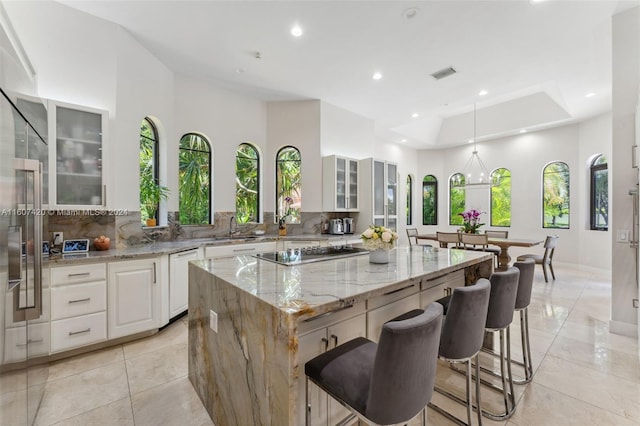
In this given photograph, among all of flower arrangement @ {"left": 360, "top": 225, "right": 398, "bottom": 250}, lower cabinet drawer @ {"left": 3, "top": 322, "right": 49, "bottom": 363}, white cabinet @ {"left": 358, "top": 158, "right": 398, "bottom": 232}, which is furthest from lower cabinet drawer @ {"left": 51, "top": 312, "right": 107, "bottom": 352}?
white cabinet @ {"left": 358, "top": 158, "right": 398, "bottom": 232}

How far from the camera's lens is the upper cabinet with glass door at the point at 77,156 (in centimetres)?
261

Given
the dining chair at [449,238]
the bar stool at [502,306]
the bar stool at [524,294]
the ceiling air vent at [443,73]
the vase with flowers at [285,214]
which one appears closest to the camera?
the bar stool at [502,306]

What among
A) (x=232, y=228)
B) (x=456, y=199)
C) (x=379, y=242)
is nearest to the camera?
(x=379, y=242)

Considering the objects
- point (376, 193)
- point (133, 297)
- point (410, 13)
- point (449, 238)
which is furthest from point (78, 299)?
point (449, 238)

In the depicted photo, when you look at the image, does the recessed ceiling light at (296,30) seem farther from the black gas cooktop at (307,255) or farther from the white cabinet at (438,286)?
the white cabinet at (438,286)

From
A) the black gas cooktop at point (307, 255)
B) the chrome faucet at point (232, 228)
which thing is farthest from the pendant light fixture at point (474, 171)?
the black gas cooktop at point (307, 255)

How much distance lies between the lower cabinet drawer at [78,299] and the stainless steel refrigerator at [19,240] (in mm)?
704

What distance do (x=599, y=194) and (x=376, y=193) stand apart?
508cm

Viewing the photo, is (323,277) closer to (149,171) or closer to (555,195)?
(149,171)

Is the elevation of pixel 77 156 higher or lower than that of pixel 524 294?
higher

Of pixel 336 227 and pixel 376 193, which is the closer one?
pixel 336 227

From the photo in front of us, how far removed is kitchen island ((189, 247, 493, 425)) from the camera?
46.1 inches

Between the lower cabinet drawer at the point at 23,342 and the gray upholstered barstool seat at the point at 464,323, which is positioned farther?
the gray upholstered barstool seat at the point at 464,323

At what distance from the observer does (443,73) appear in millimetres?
4207
